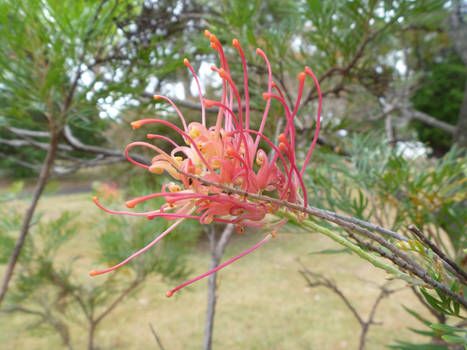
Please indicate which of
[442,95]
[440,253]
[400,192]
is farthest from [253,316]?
[442,95]

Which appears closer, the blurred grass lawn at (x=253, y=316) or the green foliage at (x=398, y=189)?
the green foliage at (x=398, y=189)

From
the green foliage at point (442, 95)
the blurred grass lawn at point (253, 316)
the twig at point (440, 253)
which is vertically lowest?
the blurred grass lawn at point (253, 316)

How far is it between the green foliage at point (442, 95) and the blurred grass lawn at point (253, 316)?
8.15ft

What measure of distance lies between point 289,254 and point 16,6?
6.44 ft

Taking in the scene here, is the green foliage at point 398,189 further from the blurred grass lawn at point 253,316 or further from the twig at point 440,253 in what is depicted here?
the blurred grass lawn at point 253,316

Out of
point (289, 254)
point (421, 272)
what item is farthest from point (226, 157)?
point (289, 254)

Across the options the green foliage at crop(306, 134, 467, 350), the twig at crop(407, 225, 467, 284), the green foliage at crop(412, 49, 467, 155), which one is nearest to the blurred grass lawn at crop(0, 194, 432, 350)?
the green foliage at crop(306, 134, 467, 350)

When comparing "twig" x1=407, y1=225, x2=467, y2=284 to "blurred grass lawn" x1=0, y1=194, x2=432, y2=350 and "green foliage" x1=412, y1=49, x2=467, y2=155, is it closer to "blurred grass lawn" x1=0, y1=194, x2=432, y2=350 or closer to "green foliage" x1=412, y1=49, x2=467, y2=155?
"blurred grass lawn" x1=0, y1=194, x2=432, y2=350

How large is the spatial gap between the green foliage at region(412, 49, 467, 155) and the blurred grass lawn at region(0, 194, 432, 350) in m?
2.48

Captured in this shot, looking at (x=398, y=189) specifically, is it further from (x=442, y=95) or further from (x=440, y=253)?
(x=442, y=95)

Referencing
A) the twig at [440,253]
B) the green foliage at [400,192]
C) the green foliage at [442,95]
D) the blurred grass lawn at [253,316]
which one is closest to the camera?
the twig at [440,253]

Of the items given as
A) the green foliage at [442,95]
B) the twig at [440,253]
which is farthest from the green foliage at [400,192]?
the green foliage at [442,95]

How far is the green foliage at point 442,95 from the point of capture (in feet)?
10.7

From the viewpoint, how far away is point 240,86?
24.4 inches
